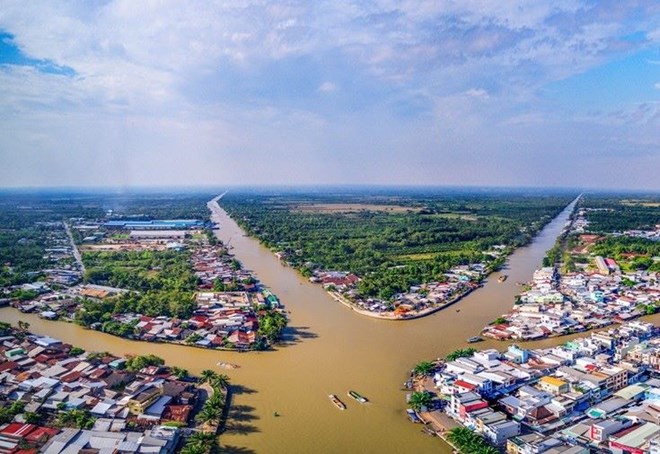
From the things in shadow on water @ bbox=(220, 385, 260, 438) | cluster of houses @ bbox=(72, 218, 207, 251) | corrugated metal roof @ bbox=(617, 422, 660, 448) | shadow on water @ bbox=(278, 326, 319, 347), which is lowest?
shadow on water @ bbox=(220, 385, 260, 438)

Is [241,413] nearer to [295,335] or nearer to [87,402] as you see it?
[87,402]

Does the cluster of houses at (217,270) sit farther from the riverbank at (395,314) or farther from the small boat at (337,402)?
the small boat at (337,402)

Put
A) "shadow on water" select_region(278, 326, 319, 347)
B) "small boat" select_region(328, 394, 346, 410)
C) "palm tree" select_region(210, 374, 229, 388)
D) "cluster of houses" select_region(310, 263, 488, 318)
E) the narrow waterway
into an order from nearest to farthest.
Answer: the narrow waterway, "small boat" select_region(328, 394, 346, 410), "palm tree" select_region(210, 374, 229, 388), "shadow on water" select_region(278, 326, 319, 347), "cluster of houses" select_region(310, 263, 488, 318)

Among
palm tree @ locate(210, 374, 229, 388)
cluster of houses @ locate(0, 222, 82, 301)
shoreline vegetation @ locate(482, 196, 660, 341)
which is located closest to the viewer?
palm tree @ locate(210, 374, 229, 388)

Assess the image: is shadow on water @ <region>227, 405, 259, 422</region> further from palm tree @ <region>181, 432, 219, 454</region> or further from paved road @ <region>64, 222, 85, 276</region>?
paved road @ <region>64, 222, 85, 276</region>

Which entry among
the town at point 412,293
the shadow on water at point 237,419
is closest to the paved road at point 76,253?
the town at point 412,293

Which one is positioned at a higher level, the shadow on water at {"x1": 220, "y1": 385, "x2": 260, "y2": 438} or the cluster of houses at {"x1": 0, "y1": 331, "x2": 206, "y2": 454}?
the cluster of houses at {"x1": 0, "y1": 331, "x2": 206, "y2": 454}

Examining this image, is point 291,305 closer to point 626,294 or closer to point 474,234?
point 626,294

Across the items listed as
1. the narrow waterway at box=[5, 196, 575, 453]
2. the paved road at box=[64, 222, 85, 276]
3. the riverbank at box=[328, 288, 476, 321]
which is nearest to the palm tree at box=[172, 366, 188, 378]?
the narrow waterway at box=[5, 196, 575, 453]
